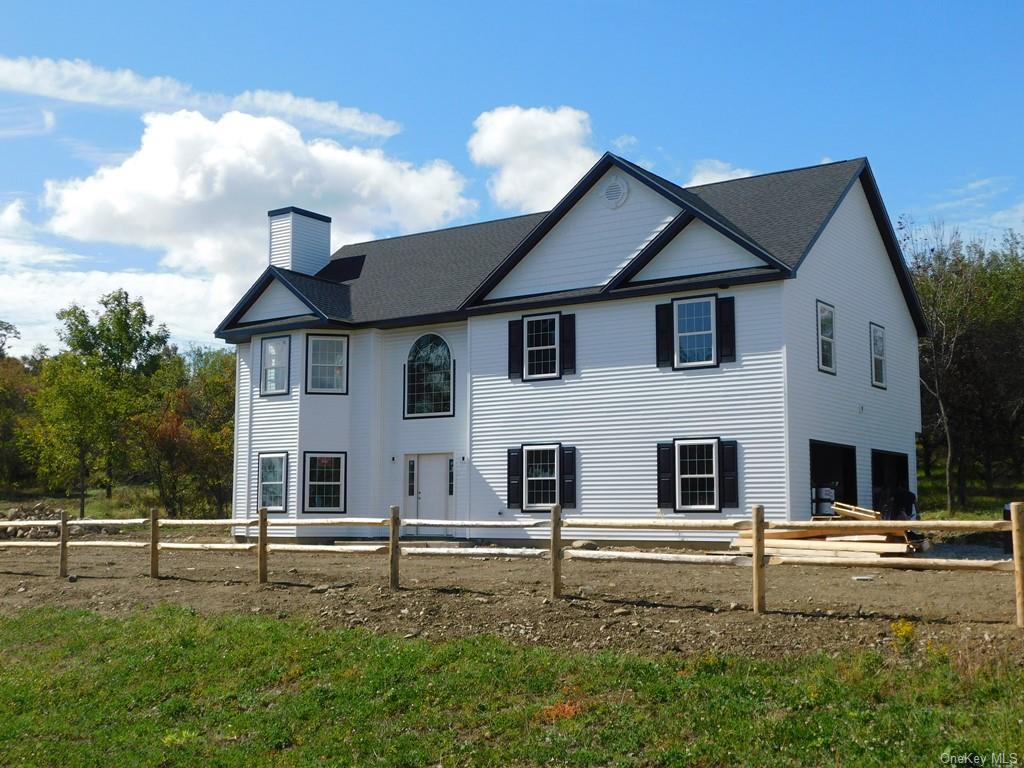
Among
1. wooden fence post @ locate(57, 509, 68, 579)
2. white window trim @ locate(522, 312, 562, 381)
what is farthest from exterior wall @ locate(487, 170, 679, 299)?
wooden fence post @ locate(57, 509, 68, 579)

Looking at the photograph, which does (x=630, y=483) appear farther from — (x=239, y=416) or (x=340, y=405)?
(x=239, y=416)

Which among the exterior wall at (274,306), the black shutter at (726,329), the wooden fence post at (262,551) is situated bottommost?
the wooden fence post at (262,551)

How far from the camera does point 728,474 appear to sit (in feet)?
72.2

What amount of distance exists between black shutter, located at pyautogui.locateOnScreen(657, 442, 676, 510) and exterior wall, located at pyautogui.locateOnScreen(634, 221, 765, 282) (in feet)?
Result: 12.6

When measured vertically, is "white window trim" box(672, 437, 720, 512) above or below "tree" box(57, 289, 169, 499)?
below

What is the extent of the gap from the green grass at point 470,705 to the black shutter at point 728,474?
35.2 ft

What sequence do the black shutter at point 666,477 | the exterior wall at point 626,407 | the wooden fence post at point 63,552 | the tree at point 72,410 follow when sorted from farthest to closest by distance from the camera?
the tree at point 72,410 → the black shutter at point 666,477 → the exterior wall at point 626,407 → the wooden fence post at point 63,552

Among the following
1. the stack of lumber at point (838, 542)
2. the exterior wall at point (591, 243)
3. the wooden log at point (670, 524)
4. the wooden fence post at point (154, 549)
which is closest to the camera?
the wooden log at point (670, 524)

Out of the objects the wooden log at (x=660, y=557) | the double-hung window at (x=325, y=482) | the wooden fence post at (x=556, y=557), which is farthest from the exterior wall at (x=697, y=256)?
the wooden fence post at (x=556, y=557)

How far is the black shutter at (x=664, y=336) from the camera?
75.5 feet

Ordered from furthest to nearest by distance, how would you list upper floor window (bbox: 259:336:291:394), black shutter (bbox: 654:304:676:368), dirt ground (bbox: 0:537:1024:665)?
upper floor window (bbox: 259:336:291:394) → black shutter (bbox: 654:304:676:368) → dirt ground (bbox: 0:537:1024:665)

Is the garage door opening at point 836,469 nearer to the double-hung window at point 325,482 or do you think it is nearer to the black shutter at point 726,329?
the black shutter at point 726,329

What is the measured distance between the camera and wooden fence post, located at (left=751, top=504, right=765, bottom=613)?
40.0 ft

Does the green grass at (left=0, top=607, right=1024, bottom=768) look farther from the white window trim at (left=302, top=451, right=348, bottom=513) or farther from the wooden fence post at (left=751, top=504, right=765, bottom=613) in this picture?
the white window trim at (left=302, top=451, right=348, bottom=513)
